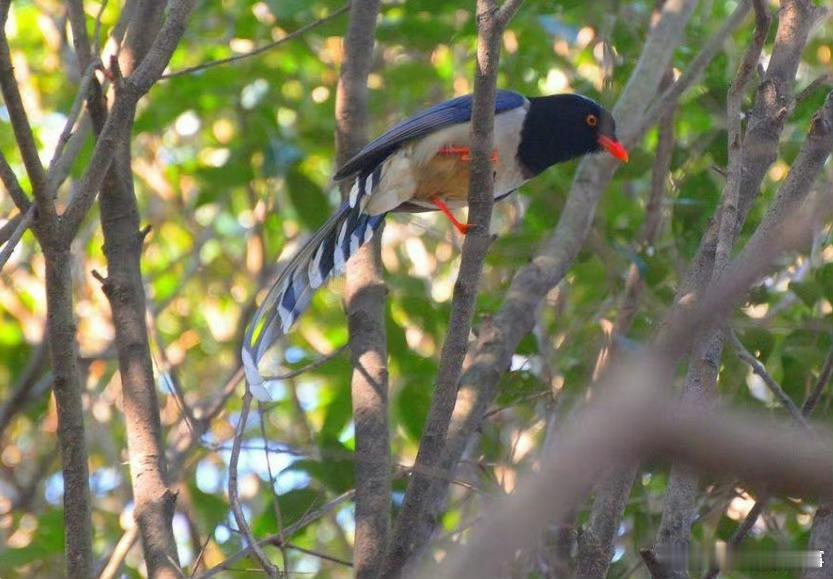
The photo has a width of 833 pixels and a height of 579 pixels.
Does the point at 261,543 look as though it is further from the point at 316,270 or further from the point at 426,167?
the point at 426,167

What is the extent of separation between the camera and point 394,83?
5539 mm

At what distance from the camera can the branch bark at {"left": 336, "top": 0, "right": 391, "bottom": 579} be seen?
10.8 feet

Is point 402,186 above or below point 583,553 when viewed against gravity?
above

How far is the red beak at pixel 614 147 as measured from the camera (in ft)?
15.5

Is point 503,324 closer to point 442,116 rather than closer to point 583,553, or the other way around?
point 442,116

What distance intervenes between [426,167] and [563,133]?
2.18 feet

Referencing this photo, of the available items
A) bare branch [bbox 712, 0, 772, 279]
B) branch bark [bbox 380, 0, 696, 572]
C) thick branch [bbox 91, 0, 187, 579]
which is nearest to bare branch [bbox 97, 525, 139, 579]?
thick branch [bbox 91, 0, 187, 579]

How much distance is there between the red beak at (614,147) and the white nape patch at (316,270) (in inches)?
51.5

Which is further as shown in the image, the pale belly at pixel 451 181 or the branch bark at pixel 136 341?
the pale belly at pixel 451 181

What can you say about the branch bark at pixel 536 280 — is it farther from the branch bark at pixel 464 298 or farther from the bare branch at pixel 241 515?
the bare branch at pixel 241 515

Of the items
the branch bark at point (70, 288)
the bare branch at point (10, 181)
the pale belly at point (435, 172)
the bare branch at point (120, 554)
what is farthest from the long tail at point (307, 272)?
the bare branch at point (10, 181)

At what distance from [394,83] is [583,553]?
3.37 meters

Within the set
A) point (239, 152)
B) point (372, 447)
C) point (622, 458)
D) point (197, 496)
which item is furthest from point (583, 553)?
point (239, 152)

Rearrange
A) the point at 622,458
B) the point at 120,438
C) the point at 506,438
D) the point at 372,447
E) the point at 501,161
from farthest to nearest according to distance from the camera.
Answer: the point at 120,438 → the point at 506,438 → the point at 501,161 → the point at 372,447 → the point at 622,458
